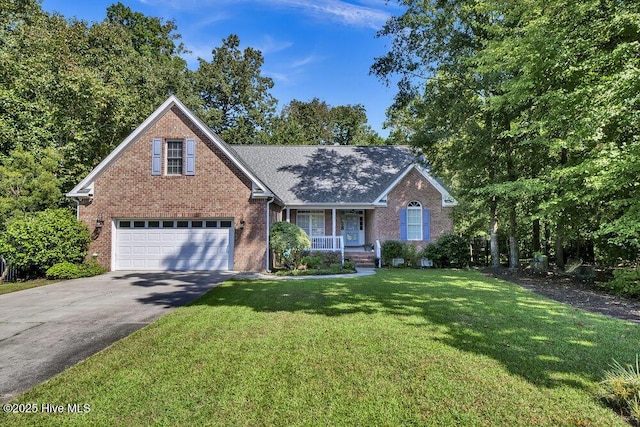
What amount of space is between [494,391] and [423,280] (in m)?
8.31

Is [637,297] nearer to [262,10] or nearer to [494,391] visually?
[494,391]

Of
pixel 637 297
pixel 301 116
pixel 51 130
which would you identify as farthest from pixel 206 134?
pixel 301 116

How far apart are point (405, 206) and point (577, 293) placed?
9.12m

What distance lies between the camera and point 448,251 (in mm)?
16547

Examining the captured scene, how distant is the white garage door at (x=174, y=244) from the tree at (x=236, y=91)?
2134cm

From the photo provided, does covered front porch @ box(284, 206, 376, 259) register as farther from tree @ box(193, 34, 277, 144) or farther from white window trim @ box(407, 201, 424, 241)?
tree @ box(193, 34, 277, 144)

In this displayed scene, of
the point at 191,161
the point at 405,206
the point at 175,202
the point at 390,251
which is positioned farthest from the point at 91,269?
the point at 405,206

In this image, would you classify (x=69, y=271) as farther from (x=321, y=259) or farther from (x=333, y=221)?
(x=333, y=221)

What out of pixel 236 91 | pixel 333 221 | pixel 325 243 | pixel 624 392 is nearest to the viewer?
pixel 624 392

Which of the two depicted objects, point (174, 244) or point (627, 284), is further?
point (174, 244)

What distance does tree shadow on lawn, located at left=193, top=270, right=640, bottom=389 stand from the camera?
4320 millimetres

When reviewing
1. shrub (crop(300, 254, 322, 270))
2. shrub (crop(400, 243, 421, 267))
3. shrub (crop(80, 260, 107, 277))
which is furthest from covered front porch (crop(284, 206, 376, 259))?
shrub (crop(80, 260, 107, 277))

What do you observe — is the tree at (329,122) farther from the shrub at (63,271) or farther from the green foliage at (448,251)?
the shrub at (63,271)

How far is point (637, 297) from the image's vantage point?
909 centimetres
